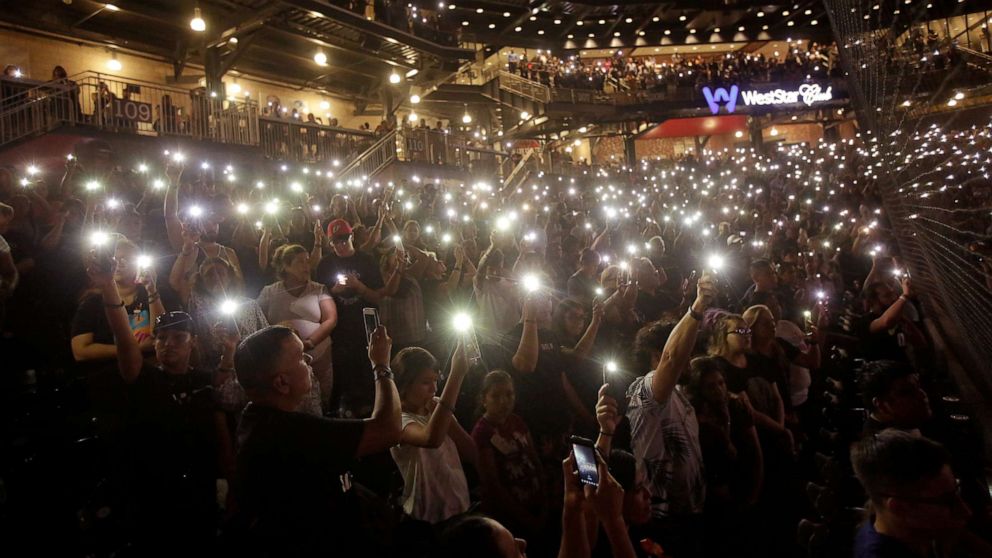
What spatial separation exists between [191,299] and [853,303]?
7739 millimetres

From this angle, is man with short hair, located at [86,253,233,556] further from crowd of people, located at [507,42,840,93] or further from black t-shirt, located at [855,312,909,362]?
crowd of people, located at [507,42,840,93]

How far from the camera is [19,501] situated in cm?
352

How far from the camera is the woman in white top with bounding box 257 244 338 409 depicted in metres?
4.70

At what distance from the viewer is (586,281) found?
6.55 meters

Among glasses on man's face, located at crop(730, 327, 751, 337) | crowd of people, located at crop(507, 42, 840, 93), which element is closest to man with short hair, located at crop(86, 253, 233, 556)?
glasses on man's face, located at crop(730, 327, 751, 337)

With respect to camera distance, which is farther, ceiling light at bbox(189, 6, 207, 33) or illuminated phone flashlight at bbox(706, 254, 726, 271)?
ceiling light at bbox(189, 6, 207, 33)

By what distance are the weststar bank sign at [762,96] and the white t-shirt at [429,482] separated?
95.9 ft

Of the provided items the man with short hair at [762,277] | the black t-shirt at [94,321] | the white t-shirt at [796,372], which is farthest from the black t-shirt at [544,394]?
the man with short hair at [762,277]

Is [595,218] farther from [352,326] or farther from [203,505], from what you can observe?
[203,505]

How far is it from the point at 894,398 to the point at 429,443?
263 centimetres

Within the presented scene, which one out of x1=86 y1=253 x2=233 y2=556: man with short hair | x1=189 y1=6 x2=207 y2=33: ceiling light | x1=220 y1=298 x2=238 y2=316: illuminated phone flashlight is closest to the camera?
x1=86 y1=253 x2=233 y2=556: man with short hair

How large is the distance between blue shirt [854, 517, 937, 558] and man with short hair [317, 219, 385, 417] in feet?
11.0

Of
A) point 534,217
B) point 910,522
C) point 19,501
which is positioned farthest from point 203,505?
point 534,217

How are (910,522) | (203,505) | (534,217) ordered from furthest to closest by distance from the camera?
(534,217), (203,505), (910,522)
